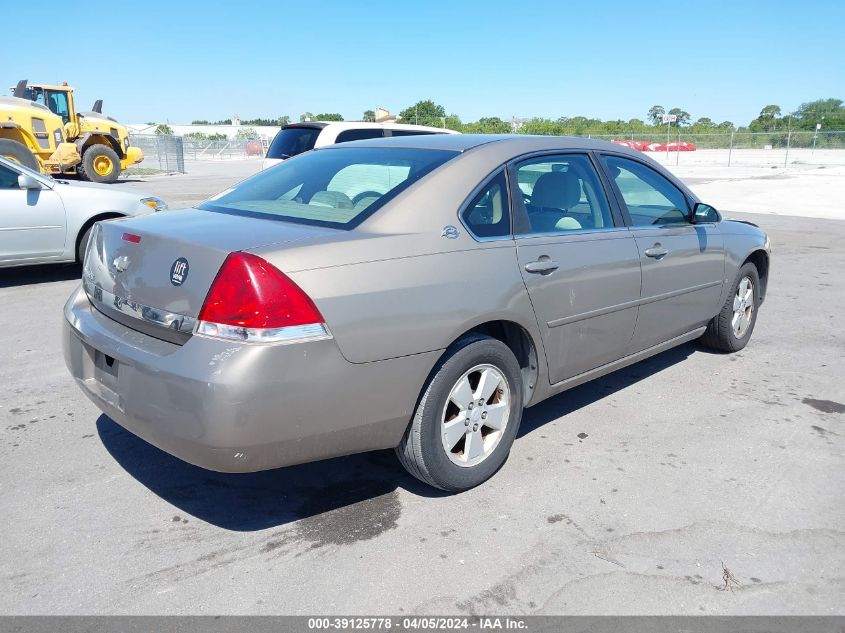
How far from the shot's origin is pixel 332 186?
3744mm

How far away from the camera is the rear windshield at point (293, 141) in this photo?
11250 mm

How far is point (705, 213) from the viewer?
192 inches

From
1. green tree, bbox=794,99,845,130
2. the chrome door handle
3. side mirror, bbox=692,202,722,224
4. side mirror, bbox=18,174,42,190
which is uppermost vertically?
green tree, bbox=794,99,845,130

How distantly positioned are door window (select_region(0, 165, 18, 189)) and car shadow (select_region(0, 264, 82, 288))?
3.45 ft

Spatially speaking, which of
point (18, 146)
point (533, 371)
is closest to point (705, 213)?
point (533, 371)

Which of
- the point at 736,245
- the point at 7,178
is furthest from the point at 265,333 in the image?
the point at 7,178

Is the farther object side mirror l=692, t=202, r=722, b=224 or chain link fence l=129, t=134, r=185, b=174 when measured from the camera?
chain link fence l=129, t=134, r=185, b=174

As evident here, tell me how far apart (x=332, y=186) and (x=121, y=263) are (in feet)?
3.60

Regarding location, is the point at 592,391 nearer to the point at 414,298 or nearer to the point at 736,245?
the point at 736,245

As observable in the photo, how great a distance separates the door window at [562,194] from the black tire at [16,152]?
17.6 m

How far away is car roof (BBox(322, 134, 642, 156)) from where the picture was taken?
3783 mm

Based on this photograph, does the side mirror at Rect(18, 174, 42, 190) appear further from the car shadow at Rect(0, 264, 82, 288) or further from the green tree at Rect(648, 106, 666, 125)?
the green tree at Rect(648, 106, 666, 125)

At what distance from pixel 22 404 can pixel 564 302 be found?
326 cm

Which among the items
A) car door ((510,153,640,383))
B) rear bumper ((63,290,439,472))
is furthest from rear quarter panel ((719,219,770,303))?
rear bumper ((63,290,439,472))
